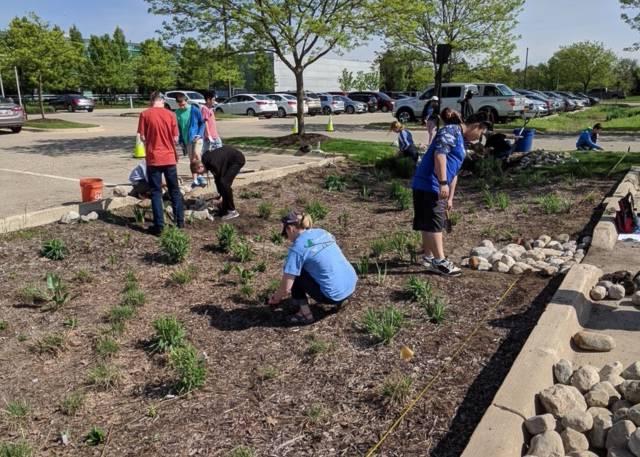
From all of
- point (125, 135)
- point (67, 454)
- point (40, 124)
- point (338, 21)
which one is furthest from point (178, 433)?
point (40, 124)

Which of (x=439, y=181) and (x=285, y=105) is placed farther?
(x=285, y=105)

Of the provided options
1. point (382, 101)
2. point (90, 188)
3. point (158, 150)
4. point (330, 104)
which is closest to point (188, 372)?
point (158, 150)

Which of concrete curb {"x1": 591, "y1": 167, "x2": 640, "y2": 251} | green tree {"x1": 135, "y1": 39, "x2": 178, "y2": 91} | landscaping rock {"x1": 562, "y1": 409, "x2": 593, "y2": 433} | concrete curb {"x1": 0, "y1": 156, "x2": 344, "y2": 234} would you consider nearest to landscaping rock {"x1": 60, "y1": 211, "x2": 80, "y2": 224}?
concrete curb {"x1": 0, "y1": 156, "x2": 344, "y2": 234}

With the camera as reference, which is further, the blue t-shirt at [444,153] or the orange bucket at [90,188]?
the orange bucket at [90,188]

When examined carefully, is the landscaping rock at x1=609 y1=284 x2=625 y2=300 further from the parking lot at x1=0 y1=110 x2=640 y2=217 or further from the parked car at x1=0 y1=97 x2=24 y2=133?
the parked car at x1=0 y1=97 x2=24 y2=133

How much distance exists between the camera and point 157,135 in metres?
6.66

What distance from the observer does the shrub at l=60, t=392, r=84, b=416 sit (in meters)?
3.42

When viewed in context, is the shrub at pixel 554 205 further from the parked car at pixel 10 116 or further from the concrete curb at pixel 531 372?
the parked car at pixel 10 116

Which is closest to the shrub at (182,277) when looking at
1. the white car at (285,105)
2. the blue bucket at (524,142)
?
the blue bucket at (524,142)

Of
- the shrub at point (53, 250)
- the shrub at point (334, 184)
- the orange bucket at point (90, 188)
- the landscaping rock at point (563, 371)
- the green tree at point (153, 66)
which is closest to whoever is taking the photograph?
the landscaping rock at point (563, 371)

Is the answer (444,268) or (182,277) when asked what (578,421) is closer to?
(444,268)

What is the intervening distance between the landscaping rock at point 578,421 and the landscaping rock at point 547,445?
186mm

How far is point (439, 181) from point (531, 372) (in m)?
2.26

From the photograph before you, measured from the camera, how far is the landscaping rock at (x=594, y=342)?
Answer: 3.95m
